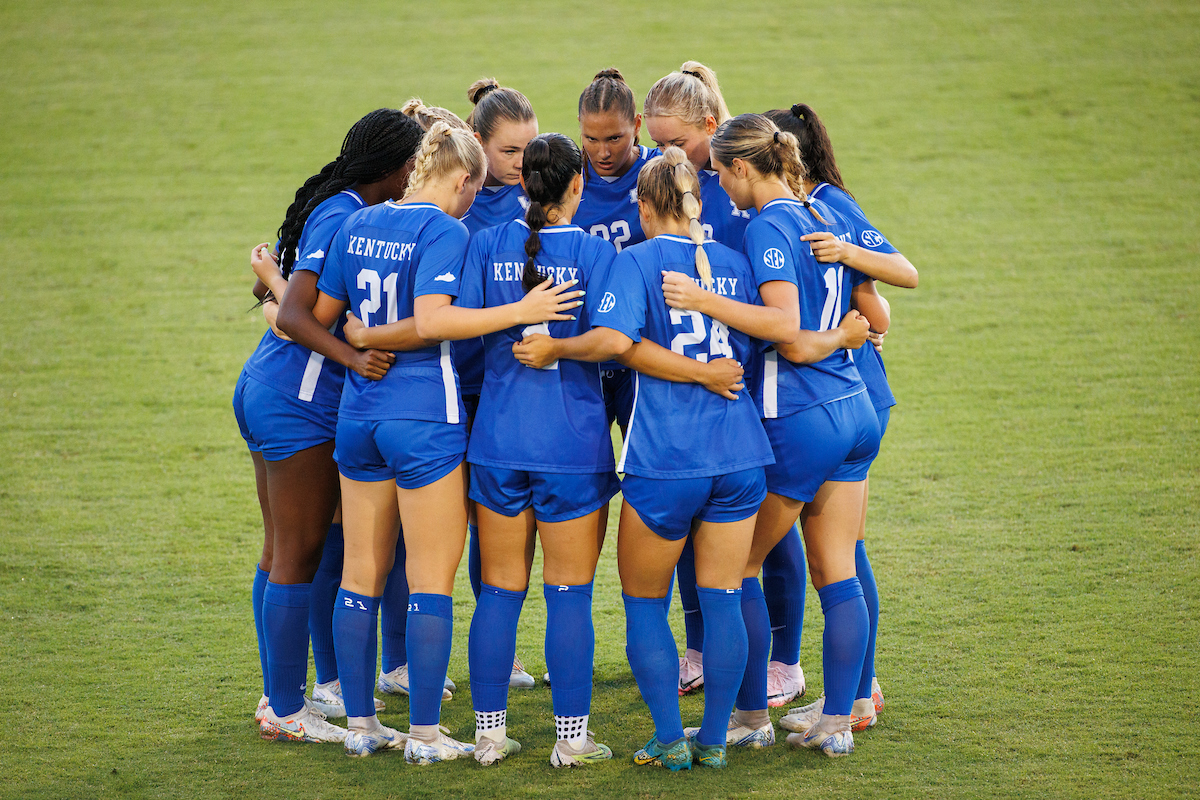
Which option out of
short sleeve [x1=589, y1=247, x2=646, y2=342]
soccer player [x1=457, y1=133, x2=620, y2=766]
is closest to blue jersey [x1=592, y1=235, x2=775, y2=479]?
short sleeve [x1=589, y1=247, x2=646, y2=342]

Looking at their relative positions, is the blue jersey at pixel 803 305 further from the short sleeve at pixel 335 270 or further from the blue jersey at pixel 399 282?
the short sleeve at pixel 335 270

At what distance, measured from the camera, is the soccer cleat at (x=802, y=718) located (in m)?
3.54

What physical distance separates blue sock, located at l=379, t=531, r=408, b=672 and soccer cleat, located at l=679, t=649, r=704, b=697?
1.07 meters

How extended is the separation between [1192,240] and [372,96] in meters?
8.93

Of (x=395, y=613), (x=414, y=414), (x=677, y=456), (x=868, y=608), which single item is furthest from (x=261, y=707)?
(x=868, y=608)

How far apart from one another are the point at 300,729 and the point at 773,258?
→ 225 cm

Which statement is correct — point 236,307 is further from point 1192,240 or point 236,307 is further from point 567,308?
point 1192,240

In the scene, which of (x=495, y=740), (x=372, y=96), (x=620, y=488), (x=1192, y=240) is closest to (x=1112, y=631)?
(x=620, y=488)

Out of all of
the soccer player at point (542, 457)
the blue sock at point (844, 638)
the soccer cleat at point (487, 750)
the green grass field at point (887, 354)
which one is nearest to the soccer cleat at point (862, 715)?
the green grass field at point (887, 354)

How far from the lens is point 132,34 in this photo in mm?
13602

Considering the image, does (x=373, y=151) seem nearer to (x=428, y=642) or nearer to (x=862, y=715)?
(x=428, y=642)

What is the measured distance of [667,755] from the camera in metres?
3.26

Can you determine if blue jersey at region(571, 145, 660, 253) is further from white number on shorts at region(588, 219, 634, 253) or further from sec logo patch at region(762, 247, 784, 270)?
sec logo patch at region(762, 247, 784, 270)

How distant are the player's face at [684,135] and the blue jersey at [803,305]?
642 mm
